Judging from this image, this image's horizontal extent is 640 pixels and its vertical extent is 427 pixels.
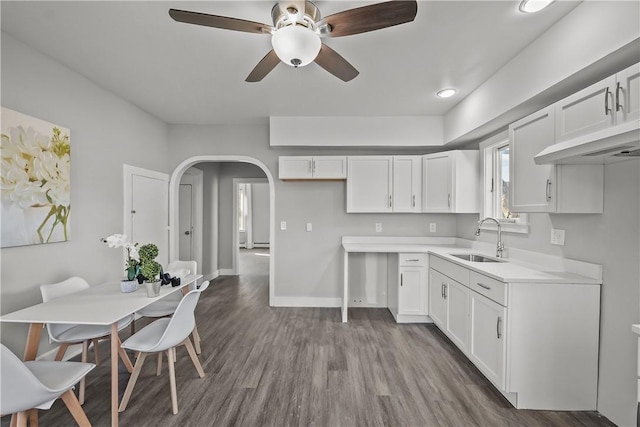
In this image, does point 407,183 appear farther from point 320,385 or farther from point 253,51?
point 320,385

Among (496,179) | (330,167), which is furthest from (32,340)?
(496,179)

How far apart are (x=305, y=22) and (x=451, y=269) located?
2468mm

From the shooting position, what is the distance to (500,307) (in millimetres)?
2059

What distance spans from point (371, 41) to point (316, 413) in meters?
2.67

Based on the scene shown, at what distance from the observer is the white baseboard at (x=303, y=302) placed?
13.5ft

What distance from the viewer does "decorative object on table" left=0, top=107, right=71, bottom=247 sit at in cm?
206

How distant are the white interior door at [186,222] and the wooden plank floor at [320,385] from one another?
7.75 ft

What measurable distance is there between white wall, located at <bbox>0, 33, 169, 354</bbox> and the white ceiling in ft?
0.52

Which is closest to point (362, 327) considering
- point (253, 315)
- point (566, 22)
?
point (253, 315)

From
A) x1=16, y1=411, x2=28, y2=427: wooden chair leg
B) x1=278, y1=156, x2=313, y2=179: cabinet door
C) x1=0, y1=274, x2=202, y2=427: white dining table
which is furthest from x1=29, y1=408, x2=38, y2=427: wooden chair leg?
x1=278, y1=156, x2=313, y2=179: cabinet door

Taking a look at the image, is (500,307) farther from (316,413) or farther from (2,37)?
(2,37)

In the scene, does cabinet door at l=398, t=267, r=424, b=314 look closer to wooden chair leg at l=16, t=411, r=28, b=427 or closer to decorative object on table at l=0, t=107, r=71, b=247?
wooden chair leg at l=16, t=411, r=28, b=427

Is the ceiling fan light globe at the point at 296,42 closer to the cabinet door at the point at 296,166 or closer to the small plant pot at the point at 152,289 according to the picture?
the small plant pot at the point at 152,289

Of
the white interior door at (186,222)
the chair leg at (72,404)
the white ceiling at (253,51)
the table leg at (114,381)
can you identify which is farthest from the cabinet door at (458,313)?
the white interior door at (186,222)
